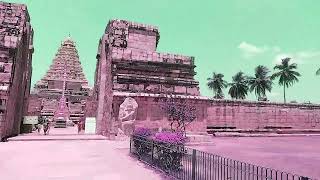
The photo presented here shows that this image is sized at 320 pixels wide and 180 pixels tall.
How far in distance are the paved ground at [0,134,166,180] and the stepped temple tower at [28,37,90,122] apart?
3278cm

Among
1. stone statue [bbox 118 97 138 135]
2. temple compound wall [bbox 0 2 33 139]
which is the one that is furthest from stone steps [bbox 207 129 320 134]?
temple compound wall [bbox 0 2 33 139]

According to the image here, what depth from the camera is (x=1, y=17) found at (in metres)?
14.4

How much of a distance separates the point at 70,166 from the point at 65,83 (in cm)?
4457

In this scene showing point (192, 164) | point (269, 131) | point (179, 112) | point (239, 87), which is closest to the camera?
point (192, 164)

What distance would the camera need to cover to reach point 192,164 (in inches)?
238

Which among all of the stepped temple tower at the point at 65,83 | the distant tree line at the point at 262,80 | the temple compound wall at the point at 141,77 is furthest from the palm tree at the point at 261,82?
the temple compound wall at the point at 141,77

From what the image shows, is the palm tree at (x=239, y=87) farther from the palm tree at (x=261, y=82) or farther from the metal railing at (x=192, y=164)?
the metal railing at (x=192, y=164)

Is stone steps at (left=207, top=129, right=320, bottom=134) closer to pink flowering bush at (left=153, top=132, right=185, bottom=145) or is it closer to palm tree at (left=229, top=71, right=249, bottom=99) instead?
pink flowering bush at (left=153, top=132, right=185, bottom=145)

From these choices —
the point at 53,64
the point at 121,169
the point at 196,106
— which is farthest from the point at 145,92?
the point at 53,64

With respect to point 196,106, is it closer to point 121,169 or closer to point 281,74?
point 121,169

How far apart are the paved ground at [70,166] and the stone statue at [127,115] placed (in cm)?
373

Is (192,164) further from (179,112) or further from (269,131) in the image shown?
(269,131)

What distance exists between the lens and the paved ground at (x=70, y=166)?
6453 millimetres

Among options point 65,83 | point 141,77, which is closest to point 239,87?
point 65,83
